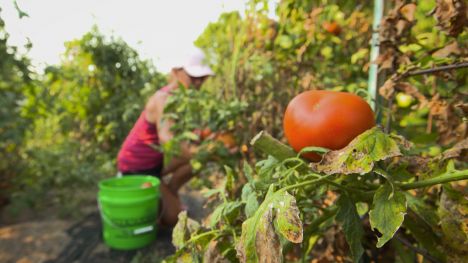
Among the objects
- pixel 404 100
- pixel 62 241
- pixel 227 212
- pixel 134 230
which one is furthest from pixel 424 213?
pixel 62 241

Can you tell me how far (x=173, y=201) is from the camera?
2764mm

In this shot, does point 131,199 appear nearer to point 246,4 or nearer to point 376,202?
point 246,4

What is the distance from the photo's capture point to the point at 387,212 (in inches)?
21.4

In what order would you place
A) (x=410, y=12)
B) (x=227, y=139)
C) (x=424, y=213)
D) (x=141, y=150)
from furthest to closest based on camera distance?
1. (x=141, y=150)
2. (x=227, y=139)
3. (x=410, y=12)
4. (x=424, y=213)

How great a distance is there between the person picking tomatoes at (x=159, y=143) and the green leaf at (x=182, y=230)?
1589 millimetres

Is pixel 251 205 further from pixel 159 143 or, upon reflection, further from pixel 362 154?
pixel 159 143

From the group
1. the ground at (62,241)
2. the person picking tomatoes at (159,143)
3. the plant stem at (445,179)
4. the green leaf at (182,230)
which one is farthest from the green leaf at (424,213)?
the person picking tomatoes at (159,143)

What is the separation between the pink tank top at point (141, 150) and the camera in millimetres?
2609

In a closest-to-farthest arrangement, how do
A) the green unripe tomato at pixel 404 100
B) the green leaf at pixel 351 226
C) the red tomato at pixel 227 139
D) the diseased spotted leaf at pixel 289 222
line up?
the diseased spotted leaf at pixel 289 222
the green leaf at pixel 351 226
the green unripe tomato at pixel 404 100
the red tomato at pixel 227 139

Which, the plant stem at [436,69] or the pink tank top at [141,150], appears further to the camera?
the pink tank top at [141,150]

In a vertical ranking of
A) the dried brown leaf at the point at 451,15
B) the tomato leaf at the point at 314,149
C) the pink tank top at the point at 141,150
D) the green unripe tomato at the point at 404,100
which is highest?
the dried brown leaf at the point at 451,15

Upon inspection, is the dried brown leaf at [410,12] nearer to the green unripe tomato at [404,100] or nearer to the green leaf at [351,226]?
the green unripe tomato at [404,100]

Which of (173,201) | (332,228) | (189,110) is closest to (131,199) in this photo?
(173,201)

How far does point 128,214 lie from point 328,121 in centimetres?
194
